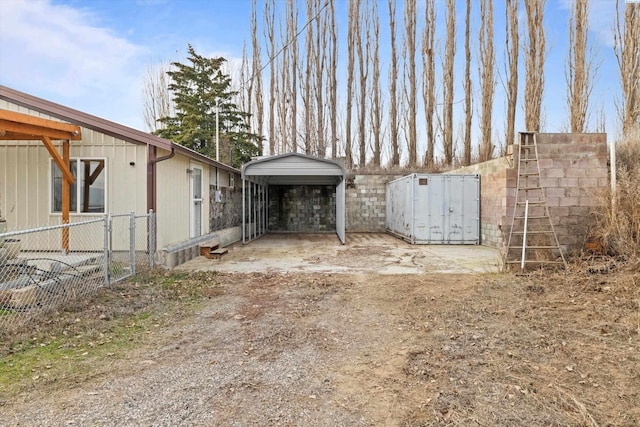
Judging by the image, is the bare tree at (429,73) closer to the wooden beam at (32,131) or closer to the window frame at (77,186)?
the window frame at (77,186)

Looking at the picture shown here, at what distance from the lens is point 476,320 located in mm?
4387

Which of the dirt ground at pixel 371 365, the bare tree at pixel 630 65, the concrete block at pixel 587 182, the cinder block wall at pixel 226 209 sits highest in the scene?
the bare tree at pixel 630 65

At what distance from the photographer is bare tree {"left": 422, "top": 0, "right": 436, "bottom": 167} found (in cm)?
1817

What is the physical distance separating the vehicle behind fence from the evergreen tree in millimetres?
12754

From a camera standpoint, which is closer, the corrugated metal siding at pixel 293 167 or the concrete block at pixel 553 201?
the concrete block at pixel 553 201

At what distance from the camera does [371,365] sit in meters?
3.21

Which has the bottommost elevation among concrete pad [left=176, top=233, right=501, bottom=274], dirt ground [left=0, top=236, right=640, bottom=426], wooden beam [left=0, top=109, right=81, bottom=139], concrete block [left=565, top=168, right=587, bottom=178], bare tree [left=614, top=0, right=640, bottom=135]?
dirt ground [left=0, top=236, right=640, bottom=426]

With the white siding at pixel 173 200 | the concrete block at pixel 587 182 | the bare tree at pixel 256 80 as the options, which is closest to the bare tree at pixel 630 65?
the concrete block at pixel 587 182

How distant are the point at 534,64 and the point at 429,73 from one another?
16.3ft

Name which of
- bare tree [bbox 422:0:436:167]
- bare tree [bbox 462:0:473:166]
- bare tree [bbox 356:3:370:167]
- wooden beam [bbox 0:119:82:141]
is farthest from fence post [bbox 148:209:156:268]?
bare tree [bbox 462:0:473:166]

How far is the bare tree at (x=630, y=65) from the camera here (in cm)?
1112

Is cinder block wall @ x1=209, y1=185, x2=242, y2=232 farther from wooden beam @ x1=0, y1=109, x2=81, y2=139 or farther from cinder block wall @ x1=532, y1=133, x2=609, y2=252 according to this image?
cinder block wall @ x1=532, y1=133, x2=609, y2=252

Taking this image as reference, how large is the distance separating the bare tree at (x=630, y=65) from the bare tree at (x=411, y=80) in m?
8.47

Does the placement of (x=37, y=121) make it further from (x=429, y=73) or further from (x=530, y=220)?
(x=429, y=73)
